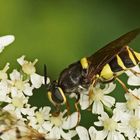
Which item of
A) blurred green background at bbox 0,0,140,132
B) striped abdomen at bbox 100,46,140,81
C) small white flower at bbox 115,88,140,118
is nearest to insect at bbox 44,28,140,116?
striped abdomen at bbox 100,46,140,81

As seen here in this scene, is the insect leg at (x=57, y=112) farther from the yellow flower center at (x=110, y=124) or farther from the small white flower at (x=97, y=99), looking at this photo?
the yellow flower center at (x=110, y=124)

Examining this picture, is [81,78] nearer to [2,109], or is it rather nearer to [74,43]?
[2,109]

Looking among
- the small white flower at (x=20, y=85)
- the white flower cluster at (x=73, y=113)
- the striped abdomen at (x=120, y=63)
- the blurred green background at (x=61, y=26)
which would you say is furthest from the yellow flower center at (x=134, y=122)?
the blurred green background at (x=61, y=26)

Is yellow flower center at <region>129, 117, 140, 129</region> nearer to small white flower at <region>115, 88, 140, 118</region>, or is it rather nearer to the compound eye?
small white flower at <region>115, 88, 140, 118</region>

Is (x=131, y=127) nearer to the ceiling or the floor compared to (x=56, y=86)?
nearer to the floor

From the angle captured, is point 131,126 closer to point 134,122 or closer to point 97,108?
point 134,122

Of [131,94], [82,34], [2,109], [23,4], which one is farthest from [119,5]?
[2,109]

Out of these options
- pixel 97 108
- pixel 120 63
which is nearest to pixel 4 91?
pixel 97 108
